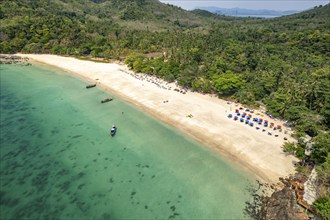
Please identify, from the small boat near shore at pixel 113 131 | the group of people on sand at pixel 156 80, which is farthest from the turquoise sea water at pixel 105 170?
the group of people on sand at pixel 156 80

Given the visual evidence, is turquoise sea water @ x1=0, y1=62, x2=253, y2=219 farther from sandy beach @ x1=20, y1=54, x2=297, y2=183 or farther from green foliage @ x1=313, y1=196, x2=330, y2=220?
green foliage @ x1=313, y1=196, x2=330, y2=220

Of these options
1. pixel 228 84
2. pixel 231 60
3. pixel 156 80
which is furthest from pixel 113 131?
pixel 231 60

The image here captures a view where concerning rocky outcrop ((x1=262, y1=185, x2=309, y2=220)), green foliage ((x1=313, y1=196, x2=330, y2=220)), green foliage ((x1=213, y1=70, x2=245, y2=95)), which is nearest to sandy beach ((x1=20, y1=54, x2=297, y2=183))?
green foliage ((x1=213, y1=70, x2=245, y2=95))

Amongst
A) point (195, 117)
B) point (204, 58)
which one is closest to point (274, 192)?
point (195, 117)

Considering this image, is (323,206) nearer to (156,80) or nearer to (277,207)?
(277,207)

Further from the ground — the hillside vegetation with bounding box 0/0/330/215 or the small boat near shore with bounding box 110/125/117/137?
the hillside vegetation with bounding box 0/0/330/215

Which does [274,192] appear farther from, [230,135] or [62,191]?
[62,191]
